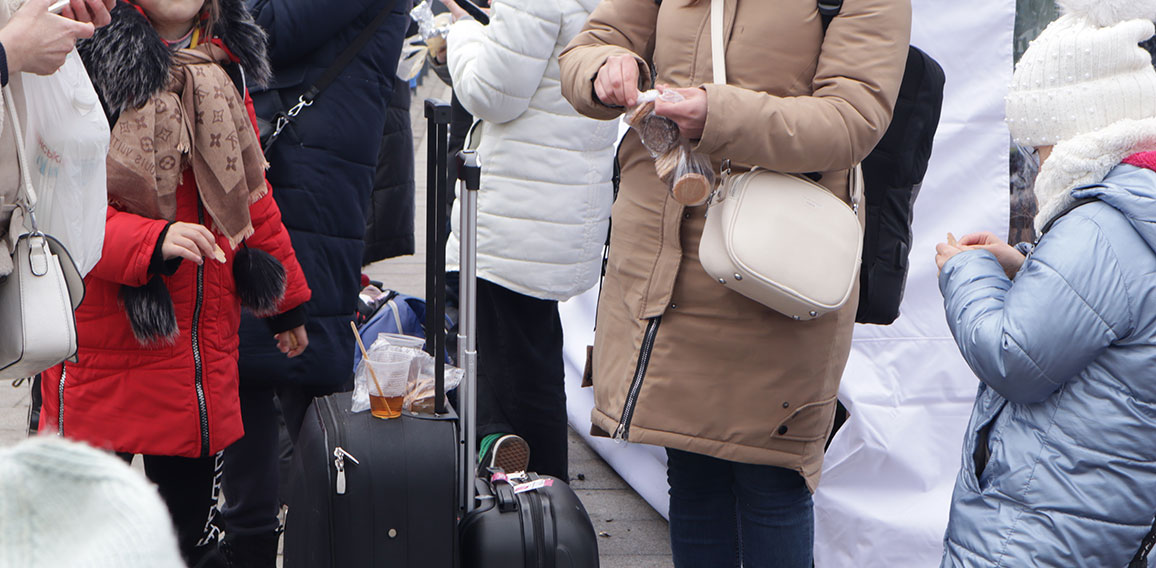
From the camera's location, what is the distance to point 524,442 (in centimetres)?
333

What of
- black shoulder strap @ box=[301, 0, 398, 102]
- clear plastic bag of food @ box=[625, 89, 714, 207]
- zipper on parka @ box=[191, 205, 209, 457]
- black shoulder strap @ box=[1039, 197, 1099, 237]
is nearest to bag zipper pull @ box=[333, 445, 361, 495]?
zipper on parka @ box=[191, 205, 209, 457]

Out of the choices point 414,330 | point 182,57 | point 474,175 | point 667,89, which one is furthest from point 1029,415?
point 414,330

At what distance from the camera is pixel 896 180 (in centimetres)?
253

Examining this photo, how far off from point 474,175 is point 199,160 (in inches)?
22.2

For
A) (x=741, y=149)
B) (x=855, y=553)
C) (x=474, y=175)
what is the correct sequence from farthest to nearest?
(x=855, y=553) < (x=474, y=175) < (x=741, y=149)

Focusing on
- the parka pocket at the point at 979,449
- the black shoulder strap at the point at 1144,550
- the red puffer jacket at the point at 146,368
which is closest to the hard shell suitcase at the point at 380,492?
the red puffer jacket at the point at 146,368

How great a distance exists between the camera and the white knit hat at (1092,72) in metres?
1.75

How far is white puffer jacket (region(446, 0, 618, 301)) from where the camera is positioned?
293cm

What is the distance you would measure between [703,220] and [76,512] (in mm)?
1572

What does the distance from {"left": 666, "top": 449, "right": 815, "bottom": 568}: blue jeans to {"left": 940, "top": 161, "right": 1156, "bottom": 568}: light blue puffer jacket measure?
0.46 m

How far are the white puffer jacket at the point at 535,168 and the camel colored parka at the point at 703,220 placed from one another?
72cm

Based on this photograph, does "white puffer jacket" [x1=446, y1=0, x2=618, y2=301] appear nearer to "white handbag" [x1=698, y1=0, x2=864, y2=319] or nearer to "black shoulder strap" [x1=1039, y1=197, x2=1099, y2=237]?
"white handbag" [x1=698, y1=0, x2=864, y2=319]

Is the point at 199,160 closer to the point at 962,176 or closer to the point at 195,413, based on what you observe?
the point at 195,413

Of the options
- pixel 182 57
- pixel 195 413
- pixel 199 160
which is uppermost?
pixel 182 57
